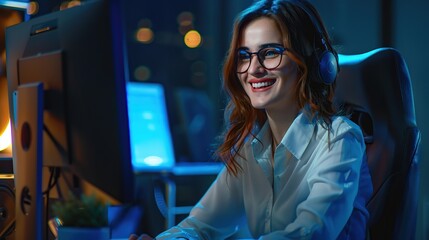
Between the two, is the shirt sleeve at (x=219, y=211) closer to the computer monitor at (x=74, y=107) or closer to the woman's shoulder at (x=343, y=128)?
the woman's shoulder at (x=343, y=128)

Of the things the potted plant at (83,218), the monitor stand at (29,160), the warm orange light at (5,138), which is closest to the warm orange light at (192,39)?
the warm orange light at (5,138)

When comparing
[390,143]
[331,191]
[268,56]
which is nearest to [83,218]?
[331,191]

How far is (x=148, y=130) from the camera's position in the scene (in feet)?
12.0

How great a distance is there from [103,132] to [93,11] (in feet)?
0.80

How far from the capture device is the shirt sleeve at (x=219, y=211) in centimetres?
159

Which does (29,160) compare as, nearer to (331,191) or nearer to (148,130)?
(331,191)

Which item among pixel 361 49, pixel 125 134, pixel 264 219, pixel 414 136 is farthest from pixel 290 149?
pixel 361 49

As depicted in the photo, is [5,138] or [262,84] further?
[5,138]

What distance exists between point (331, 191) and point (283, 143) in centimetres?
26

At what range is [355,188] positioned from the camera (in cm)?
136

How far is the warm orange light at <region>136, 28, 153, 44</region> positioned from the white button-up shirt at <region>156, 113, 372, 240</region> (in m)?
5.00

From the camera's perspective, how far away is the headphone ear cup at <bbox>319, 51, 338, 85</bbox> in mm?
1460

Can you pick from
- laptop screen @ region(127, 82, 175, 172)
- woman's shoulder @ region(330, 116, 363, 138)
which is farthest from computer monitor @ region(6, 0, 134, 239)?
laptop screen @ region(127, 82, 175, 172)

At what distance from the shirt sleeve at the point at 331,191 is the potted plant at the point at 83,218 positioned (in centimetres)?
37
